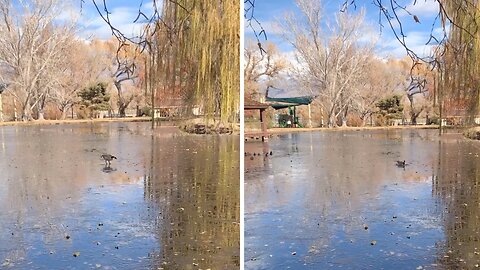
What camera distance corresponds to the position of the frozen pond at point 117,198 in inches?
97.7

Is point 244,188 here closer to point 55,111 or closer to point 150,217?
point 150,217

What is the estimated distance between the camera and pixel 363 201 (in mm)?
2756

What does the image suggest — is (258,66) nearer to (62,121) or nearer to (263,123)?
(263,123)

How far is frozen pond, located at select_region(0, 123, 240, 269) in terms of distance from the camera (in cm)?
248

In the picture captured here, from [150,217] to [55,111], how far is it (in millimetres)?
649

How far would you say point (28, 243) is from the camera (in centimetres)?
245

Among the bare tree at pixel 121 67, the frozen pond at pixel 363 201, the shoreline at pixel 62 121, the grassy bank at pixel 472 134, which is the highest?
the bare tree at pixel 121 67

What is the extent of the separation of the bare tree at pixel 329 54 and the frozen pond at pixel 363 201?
0.20m

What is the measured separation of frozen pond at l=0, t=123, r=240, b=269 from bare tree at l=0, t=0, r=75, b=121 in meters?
0.15

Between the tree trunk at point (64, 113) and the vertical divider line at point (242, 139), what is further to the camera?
the vertical divider line at point (242, 139)

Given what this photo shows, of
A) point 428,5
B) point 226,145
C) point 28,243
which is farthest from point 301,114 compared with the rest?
point 28,243

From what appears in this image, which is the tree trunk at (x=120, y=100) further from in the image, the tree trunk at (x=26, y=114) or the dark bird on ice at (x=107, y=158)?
the tree trunk at (x=26, y=114)

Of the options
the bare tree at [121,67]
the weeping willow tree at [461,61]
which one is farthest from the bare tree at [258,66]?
the weeping willow tree at [461,61]

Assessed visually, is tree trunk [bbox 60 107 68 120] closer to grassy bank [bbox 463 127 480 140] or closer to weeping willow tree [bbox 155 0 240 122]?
weeping willow tree [bbox 155 0 240 122]
